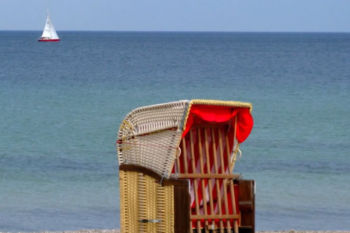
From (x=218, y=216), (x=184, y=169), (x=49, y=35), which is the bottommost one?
(x=218, y=216)

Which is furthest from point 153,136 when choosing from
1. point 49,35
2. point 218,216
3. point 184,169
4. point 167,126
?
point 49,35

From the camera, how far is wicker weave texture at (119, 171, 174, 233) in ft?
19.0

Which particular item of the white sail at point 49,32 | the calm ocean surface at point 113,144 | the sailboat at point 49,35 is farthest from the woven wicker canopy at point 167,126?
the white sail at point 49,32

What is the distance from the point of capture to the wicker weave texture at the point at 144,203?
580cm

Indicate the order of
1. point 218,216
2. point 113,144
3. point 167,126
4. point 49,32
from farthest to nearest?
point 49,32 < point 113,144 < point 218,216 < point 167,126

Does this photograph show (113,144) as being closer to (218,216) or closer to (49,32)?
(218,216)

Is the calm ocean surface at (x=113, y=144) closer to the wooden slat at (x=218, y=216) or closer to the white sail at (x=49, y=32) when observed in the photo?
the wooden slat at (x=218, y=216)

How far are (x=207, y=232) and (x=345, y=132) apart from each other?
1222 cm

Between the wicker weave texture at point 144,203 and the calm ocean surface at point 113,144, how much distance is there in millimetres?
3043

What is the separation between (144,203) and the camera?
19.4 feet

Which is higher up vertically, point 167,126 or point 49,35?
point 49,35

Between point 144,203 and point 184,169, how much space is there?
1.71 feet

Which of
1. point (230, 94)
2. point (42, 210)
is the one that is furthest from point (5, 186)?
point (230, 94)
